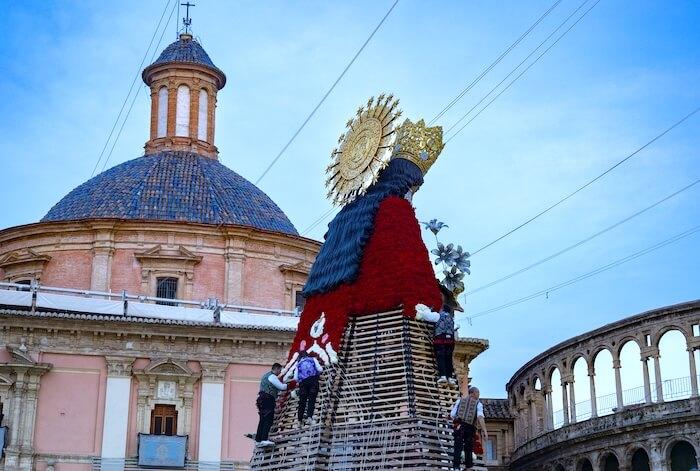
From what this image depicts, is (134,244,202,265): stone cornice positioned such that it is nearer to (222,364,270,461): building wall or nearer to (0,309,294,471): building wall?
(0,309,294,471): building wall

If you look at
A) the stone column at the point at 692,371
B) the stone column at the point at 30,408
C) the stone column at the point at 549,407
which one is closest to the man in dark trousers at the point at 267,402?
the stone column at the point at 30,408

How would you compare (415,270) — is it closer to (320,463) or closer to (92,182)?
(320,463)

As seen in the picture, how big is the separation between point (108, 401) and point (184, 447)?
2701 mm

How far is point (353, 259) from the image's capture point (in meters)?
16.9

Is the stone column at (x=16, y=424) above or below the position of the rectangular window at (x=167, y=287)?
below

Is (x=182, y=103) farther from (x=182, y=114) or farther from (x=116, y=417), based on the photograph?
(x=116, y=417)

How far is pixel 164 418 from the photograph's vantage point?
3484 centimetres

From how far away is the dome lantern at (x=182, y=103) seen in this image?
4403cm

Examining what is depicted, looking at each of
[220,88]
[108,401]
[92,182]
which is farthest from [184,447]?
[220,88]

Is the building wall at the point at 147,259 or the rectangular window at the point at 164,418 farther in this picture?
the building wall at the point at 147,259

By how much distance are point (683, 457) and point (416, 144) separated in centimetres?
2765

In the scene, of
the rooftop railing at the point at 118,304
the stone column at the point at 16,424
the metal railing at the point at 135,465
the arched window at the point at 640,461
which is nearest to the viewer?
the stone column at the point at 16,424

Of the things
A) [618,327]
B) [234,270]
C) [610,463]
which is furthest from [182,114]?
[610,463]

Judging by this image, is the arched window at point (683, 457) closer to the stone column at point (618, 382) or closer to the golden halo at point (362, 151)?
the stone column at point (618, 382)
